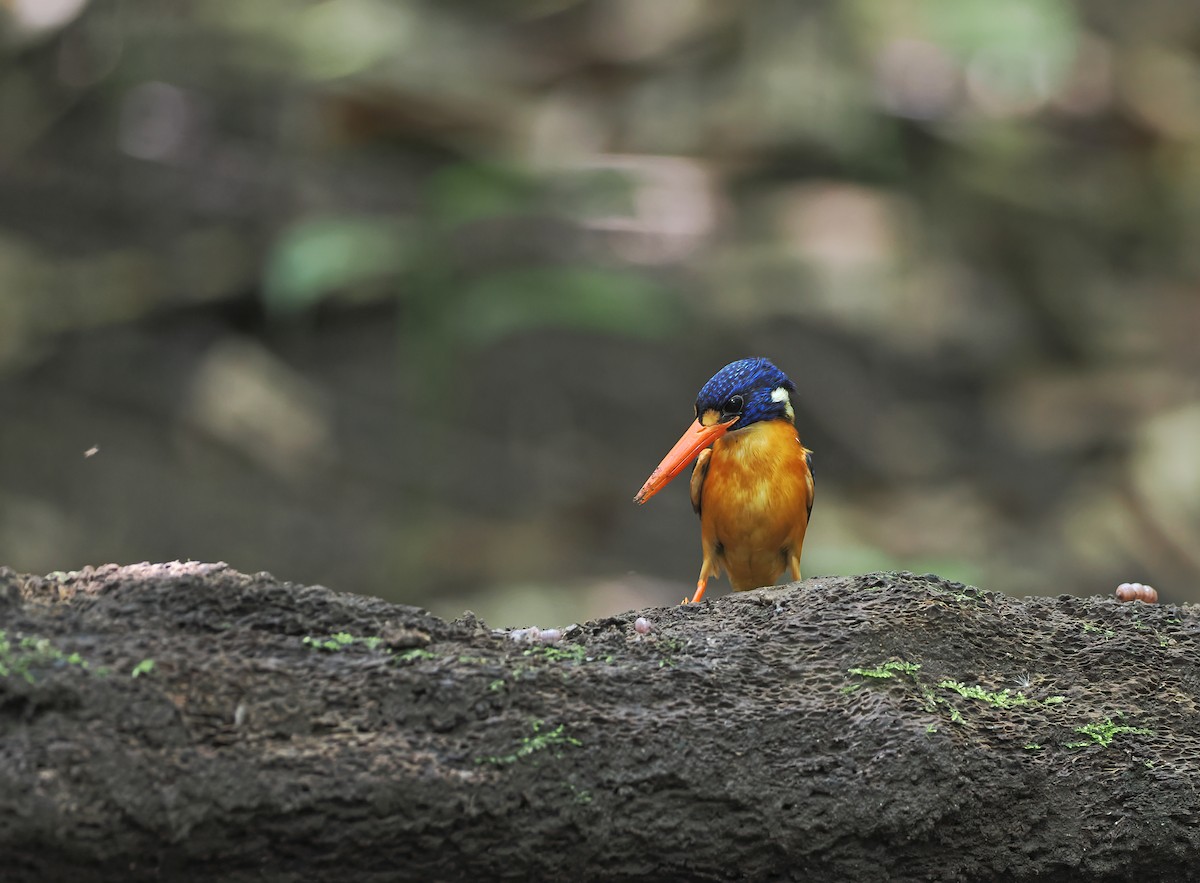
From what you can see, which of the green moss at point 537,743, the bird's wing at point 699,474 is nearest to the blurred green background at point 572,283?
the bird's wing at point 699,474

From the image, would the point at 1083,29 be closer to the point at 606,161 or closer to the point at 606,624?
the point at 606,161

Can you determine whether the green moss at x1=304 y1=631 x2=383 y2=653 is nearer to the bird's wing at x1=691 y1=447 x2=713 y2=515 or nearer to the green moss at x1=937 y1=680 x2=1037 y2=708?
the green moss at x1=937 y1=680 x2=1037 y2=708

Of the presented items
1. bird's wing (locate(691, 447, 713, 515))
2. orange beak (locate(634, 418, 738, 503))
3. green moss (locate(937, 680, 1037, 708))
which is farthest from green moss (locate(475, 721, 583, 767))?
bird's wing (locate(691, 447, 713, 515))

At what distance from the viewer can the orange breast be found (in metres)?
4.36

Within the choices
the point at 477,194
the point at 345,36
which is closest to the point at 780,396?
the point at 477,194

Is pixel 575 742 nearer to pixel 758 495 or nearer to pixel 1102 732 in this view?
A: pixel 1102 732

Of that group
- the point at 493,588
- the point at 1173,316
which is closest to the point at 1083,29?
the point at 1173,316

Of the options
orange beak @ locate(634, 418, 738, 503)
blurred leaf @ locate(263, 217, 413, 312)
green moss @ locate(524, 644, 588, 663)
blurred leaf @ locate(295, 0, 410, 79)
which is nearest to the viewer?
green moss @ locate(524, 644, 588, 663)

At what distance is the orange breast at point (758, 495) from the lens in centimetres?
436

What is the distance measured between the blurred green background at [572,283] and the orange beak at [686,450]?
4.72 m

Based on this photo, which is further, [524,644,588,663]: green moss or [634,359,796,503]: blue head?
[634,359,796,503]: blue head

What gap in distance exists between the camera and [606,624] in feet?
9.95

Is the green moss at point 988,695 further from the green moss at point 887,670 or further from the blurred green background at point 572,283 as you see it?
the blurred green background at point 572,283

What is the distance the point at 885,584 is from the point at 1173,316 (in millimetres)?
9756
